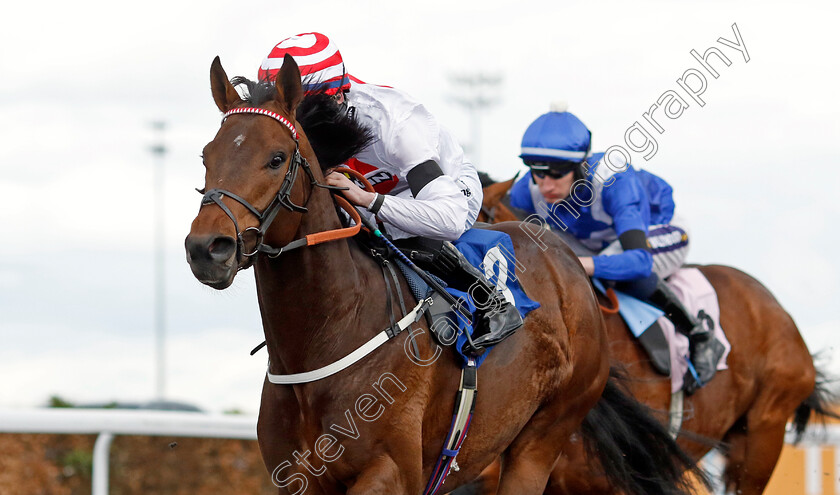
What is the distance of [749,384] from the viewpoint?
19.0 feet

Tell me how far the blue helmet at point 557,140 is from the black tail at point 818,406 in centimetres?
253

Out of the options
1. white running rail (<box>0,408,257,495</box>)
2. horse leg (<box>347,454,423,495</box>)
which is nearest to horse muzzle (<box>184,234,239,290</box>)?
horse leg (<box>347,454,423,495</box>)

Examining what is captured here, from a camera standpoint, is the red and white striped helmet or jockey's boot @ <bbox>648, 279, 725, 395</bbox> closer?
the red and white striped helmet

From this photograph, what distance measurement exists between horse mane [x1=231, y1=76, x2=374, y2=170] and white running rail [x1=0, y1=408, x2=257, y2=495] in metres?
2.09

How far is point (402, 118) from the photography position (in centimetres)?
344

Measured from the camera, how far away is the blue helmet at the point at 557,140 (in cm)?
504

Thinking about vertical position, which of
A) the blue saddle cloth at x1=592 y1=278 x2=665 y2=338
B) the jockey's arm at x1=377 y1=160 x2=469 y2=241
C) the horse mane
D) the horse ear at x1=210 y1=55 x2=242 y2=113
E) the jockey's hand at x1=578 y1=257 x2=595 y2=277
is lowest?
the blue saddle cloth at x1=592 y1=278 x2=665 y2=338

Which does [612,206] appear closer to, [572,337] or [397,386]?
[572,337]

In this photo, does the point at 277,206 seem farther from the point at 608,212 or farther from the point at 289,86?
the point at 608,212

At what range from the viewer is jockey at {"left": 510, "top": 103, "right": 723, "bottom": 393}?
5.07 meters

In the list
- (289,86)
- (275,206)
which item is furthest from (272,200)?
(289,86)

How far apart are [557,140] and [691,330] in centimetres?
143

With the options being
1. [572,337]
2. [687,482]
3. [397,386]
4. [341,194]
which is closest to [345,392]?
[397,386]

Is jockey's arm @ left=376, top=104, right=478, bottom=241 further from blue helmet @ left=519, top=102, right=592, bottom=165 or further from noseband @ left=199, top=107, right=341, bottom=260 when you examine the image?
blue helmet @ left=519, top=102, right=592, bottom=165
